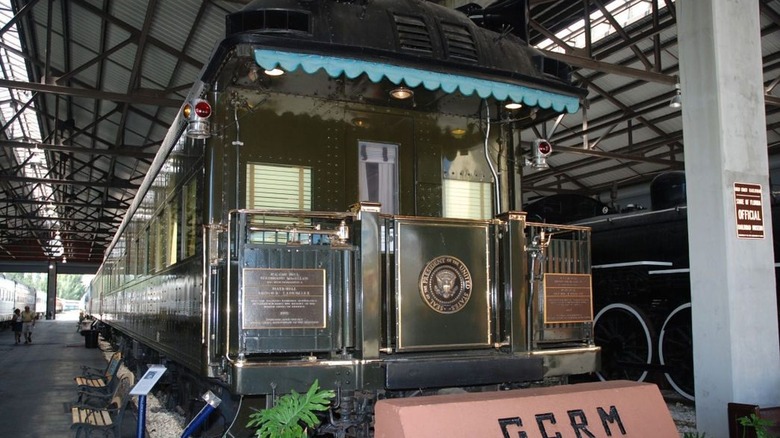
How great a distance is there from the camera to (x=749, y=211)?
576 centimetres

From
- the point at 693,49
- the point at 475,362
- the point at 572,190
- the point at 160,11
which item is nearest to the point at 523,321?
the point at 475,362

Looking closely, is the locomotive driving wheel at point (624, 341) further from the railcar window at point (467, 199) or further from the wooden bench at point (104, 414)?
the wooden bench at point (104, 414)

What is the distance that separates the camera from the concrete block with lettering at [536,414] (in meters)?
3.21

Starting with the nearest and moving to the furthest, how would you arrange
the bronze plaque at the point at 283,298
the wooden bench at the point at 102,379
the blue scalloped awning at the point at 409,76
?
1. the blue scalloped awning at the point at 409,76
2. the bronze plaque at the point at 283,298
3. the wooden bench at the point at 102,379

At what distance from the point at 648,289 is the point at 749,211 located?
12.8 feet

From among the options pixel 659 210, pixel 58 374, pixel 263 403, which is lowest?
pixel 58 374

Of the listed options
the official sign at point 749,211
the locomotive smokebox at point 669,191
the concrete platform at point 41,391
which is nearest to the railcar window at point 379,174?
the official sign at point 749,211

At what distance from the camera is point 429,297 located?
4.71m

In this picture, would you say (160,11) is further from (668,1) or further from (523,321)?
(523,321)

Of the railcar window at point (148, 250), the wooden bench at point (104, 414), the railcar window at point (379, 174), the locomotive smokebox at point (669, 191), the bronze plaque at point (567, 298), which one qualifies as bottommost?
the wooden bench at point (104, 414)

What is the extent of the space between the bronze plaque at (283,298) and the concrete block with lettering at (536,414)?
1062mm

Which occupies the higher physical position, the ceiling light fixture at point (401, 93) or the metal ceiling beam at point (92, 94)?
the metal ceiling beam at point (92, 94)

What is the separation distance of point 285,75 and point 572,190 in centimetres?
2452

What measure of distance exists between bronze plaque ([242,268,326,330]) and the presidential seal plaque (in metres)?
0.77
